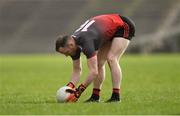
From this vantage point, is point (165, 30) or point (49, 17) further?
point (49, 17)

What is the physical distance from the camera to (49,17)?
67812mm

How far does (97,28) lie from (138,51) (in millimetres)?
49891

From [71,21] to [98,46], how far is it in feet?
177

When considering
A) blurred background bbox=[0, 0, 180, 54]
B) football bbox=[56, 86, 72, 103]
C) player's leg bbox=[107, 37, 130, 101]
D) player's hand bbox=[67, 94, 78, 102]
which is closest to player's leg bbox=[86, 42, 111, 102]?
player's leg bbox=[107, 37, 130, 101]

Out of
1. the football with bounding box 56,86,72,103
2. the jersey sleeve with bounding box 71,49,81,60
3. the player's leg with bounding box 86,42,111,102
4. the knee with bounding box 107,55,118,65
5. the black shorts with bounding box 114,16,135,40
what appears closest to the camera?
the jersey sleeve with bounding box 71,49,81,60

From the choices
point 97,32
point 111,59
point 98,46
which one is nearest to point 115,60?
point 111,59

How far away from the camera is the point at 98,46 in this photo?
12656 millimetres

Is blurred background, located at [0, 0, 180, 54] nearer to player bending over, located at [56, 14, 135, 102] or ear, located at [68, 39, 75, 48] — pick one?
player bending over, located at [56, 14, 135, 102]

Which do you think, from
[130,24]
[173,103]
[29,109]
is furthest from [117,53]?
[29,109]

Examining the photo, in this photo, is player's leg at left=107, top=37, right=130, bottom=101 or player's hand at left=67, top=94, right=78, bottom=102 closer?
player's hand at left=67, top=94, right=78, bottom=102

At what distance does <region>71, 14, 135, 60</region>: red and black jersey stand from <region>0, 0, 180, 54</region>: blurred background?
4824 cm

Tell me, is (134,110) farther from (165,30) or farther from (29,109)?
(165,30)

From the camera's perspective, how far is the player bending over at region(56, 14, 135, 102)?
40.4 feet

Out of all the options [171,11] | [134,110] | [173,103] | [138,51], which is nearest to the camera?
[134,110]
